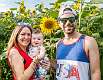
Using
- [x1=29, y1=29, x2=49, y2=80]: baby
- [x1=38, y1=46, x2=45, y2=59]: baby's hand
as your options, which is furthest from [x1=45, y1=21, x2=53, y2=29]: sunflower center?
[x1=38, y1=46, x2=45, y2=59]: baby's hand

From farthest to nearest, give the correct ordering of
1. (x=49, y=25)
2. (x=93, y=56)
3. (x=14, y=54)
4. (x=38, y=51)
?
(x=49, y=25), (x=38, y=51), (x=14, y=54), (x=93, y=56)

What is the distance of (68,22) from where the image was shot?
4.48m

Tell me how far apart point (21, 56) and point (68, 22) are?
501 mm

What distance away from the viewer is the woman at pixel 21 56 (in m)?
4.50

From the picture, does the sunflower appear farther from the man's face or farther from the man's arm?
the man's arm

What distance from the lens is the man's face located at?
447 cm

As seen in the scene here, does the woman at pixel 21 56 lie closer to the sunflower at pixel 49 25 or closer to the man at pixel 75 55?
the man at pixel 75 55

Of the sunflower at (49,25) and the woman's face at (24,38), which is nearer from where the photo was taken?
the woman's face at (24,38)

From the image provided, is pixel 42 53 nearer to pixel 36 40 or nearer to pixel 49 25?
pixel 36 40

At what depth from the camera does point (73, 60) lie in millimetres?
4465

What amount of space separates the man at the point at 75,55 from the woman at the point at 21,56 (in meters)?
0.25

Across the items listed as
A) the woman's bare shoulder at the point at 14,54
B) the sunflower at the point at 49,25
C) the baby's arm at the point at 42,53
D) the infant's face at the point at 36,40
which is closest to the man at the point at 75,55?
the baby's arm at the point at 42,53

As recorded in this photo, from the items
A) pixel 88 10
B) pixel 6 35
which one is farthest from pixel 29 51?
pixel 6 35

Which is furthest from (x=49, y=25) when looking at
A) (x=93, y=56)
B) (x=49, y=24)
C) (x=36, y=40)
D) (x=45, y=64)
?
(x=93, y=56)
